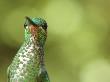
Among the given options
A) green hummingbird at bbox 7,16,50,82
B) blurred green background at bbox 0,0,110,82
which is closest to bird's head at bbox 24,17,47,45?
green hummingbird at bbox 7,16,50,82

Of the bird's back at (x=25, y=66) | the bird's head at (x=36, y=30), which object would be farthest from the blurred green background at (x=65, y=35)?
the bird's back at (x=25, y=66)

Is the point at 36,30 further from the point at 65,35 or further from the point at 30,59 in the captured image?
the point at 65,35

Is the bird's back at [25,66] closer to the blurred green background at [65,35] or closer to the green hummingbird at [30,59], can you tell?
the green hummingbird at [30,59]

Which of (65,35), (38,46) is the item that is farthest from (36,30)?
(65,35)

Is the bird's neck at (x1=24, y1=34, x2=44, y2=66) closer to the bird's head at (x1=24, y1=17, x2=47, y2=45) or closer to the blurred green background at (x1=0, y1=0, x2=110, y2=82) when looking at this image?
the bird's head at (x1=24, y1=17, x2=47, y2=45)

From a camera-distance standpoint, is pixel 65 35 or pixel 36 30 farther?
pixel 65 35

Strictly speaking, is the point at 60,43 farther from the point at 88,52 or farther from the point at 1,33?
the point at 1,33
